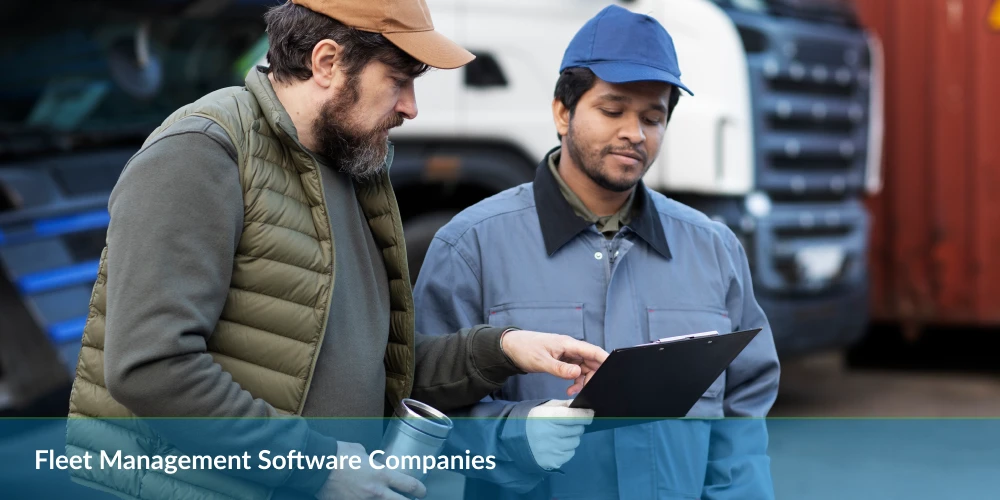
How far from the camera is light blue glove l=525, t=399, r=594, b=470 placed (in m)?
2.08

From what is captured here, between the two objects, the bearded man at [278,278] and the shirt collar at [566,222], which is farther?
the shirt collar at [566,222]

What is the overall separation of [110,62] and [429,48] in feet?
10.9

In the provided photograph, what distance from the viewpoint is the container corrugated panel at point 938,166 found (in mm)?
7324

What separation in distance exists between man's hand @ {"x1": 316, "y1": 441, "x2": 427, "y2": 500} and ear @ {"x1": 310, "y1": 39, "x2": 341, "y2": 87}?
63 centimetres

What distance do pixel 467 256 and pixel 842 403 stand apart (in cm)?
528

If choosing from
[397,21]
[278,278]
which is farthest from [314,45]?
[278,278]

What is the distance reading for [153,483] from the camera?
1797mm

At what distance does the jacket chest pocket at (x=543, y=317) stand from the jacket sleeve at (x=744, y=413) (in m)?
0.36

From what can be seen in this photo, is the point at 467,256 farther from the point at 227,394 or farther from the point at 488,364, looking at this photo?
the point at 227,394

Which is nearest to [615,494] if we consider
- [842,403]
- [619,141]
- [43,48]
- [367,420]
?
[367,420]

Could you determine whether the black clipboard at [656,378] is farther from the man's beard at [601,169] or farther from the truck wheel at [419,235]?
the truck wheel at [419,235]

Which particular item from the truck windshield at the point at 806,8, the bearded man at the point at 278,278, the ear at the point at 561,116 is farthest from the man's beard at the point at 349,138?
the truck windshield at the point at 806,8

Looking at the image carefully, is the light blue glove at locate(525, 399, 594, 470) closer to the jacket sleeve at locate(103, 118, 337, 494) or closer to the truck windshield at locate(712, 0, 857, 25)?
the jacket sleeve at locate(103, 118, 337, 494)

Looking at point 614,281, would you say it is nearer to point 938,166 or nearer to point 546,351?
point 546,351
